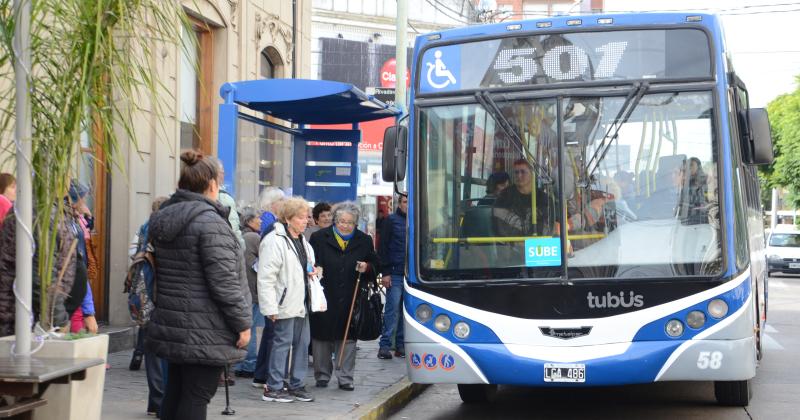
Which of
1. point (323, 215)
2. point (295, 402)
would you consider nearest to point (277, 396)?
point (295, 402)

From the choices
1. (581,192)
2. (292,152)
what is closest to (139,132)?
(292,152)

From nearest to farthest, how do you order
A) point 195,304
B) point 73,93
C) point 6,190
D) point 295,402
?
point 73,93 < point 195,304 < point 6,190 < point 295,402

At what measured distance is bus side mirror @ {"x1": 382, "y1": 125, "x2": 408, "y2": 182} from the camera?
353 inches

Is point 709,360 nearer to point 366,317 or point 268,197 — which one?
point 366,317

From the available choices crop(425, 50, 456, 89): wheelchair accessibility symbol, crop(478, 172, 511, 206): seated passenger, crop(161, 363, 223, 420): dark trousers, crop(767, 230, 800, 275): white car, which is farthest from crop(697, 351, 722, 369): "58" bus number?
crop(767, 230, 800, 275): white car

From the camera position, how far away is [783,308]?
23906mm

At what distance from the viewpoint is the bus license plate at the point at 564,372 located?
324 inches

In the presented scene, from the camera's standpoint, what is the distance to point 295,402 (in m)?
9.32

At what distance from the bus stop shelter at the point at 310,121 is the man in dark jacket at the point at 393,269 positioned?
140cm

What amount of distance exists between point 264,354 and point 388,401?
4.18ft

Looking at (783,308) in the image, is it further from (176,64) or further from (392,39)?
(392,39)

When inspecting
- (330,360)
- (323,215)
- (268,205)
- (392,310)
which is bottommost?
(330,360)

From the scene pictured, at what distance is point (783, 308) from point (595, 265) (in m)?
16.9

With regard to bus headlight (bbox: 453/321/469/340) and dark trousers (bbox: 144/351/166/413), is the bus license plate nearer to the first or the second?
bus headlight (bbox: 453/321/469/340)
